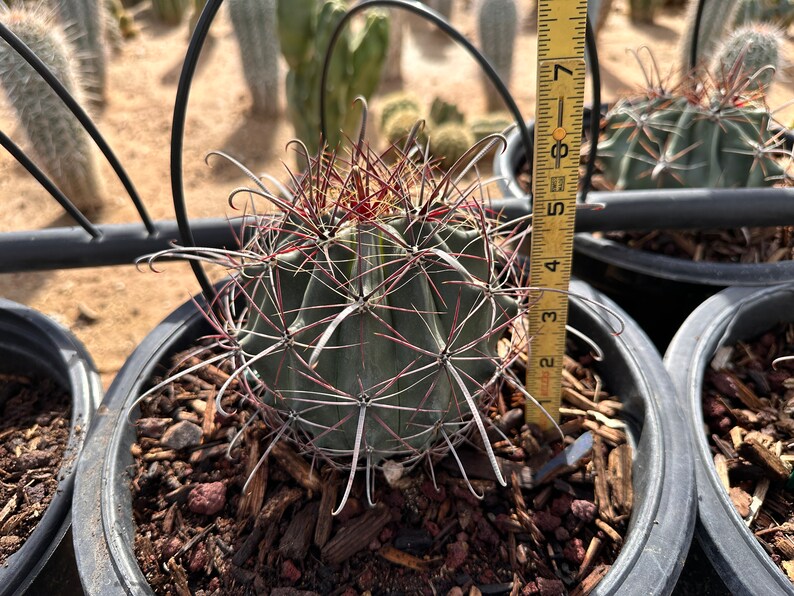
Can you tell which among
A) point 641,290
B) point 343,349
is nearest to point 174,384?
point 343,349

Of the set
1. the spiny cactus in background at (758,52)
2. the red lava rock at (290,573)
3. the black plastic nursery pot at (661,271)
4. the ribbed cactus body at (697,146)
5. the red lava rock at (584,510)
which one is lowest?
the red lava rock at (290,573)

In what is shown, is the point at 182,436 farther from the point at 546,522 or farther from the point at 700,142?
the point at 700,142

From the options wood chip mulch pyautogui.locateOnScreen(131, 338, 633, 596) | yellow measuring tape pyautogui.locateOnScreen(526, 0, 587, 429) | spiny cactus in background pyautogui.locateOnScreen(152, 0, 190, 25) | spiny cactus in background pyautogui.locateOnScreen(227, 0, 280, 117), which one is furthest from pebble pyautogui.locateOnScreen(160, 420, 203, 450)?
spiny cactus in background pyautogui.locateOnScreen(152, 0, 190, 25)

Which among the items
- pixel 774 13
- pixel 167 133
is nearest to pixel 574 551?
pixel 167 133

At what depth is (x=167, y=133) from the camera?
3.66 m

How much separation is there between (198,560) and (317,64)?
260 cm

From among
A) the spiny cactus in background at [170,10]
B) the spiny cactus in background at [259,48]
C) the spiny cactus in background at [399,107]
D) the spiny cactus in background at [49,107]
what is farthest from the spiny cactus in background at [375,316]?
the spiny cactus in background at [170,10]

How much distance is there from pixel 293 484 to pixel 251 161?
2.84m

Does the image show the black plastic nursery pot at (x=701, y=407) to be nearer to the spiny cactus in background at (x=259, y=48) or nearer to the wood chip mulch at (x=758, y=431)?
the wood chip mulch at (x=758, y=431)

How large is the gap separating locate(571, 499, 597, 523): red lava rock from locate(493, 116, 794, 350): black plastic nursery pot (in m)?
0.67

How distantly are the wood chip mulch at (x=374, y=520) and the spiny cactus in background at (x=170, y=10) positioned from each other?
17.5 ft

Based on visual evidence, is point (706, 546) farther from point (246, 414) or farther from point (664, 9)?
point (664, 9)

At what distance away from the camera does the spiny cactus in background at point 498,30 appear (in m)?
3.76

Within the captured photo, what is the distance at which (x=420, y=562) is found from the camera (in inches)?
35.1
